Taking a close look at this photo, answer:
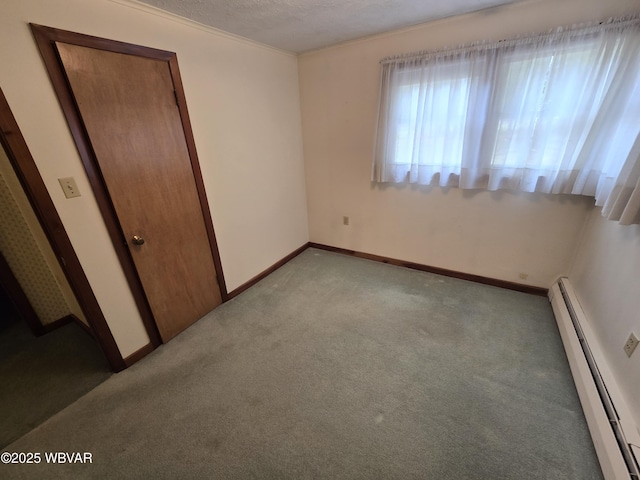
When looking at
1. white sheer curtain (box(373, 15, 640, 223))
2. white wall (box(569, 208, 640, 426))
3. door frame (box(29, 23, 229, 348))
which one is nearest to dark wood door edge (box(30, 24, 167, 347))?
door frame (box(29, 23, 229, 348))

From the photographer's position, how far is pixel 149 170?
1743 mm

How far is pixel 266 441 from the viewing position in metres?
1.32

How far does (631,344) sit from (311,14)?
8.93 feet

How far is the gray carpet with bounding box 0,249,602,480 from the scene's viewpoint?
47.9 inches

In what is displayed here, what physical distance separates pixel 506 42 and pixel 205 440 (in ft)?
10.7

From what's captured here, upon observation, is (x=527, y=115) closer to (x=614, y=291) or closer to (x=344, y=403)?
(x=614, y=291)

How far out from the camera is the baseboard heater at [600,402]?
105 centimetres

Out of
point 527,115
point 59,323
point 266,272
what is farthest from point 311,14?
point 59,323

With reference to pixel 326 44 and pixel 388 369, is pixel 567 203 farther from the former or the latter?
pixel 326 44

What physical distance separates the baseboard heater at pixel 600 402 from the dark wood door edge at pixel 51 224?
107 inches

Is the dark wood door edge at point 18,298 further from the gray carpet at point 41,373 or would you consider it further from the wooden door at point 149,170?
the wooden door at point 149,170

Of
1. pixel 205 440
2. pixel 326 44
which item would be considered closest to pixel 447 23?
pixel 326 44

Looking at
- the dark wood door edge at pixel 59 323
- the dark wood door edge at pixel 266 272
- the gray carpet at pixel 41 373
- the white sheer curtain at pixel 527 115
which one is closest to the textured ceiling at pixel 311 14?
the white sheer curtain at pixel 527 115

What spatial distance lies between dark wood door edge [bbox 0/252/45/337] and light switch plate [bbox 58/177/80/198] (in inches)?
48.6
